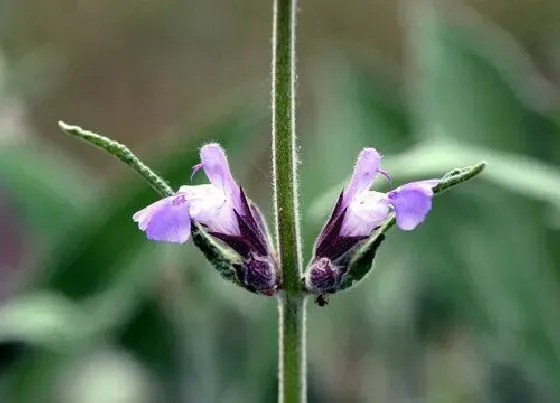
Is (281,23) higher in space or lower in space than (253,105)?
lower

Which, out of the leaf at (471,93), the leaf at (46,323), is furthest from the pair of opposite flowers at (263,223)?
the leaf at (471,93)

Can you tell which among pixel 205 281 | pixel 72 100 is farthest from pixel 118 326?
pixel 72 100

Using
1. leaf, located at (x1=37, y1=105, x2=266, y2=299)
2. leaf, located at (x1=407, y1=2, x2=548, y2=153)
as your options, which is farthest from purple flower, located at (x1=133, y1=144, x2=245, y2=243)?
leaf, located at (x1=407, y1=2, x2=548, y2=153)

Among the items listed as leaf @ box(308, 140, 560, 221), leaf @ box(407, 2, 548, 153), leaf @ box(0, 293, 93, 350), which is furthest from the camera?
leaf @ box(407, 2, 548, 153)

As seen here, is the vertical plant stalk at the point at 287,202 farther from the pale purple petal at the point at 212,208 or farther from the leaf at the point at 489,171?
the leaf at the point at 489,171

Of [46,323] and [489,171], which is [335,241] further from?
[46,323]

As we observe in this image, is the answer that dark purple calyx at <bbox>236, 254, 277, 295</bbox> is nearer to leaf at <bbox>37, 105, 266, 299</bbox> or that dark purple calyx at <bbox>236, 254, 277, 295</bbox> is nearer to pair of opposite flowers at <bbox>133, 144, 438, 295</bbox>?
pair of opposite flowers at <bbox>133, 144, 438, 295</bbox>

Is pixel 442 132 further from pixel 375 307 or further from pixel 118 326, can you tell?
pixel 118 326
